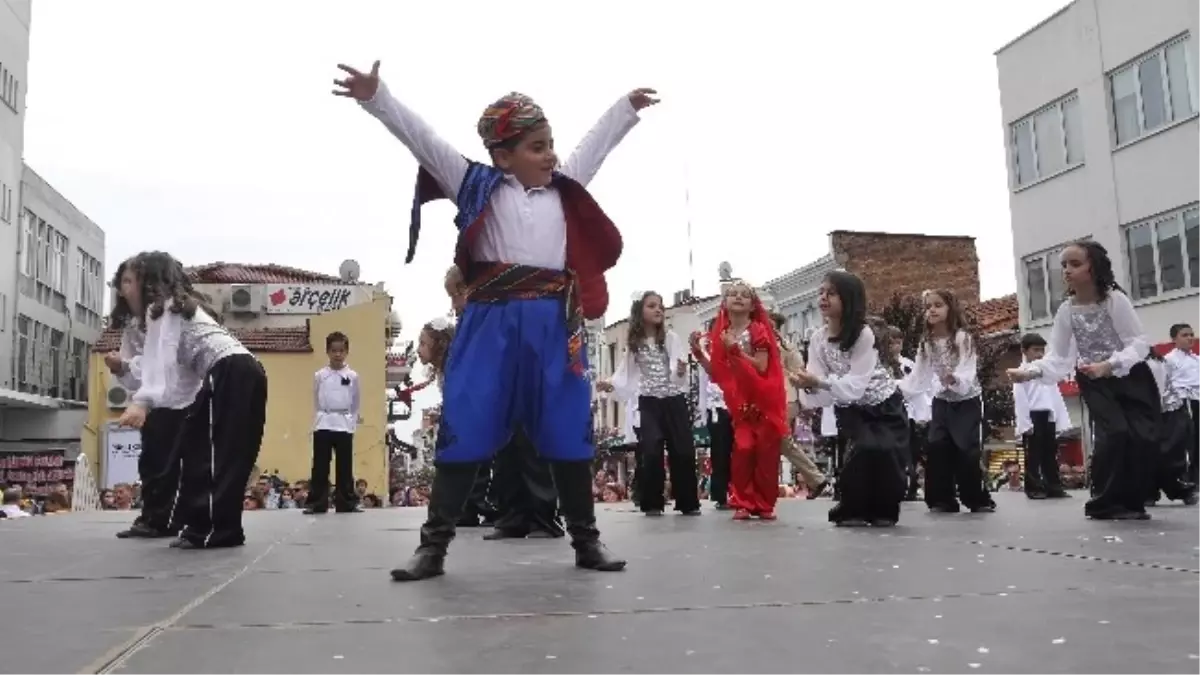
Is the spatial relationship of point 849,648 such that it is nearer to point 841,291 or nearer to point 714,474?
point 841,291

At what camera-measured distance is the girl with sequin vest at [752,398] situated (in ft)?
25.1

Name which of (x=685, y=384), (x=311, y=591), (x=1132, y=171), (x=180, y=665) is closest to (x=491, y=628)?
(x=180, y=665)

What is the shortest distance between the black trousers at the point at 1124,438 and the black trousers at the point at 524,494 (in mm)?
3176

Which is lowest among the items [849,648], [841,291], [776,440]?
[849,648]

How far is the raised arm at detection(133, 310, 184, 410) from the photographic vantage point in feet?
18.4

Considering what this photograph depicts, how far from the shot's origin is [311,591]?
3402 mm

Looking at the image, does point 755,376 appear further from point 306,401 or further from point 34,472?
point 306,401

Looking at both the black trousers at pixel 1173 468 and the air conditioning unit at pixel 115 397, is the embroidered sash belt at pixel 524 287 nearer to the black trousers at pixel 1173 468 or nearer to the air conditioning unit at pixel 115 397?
the black trousers at pixel 1173 468

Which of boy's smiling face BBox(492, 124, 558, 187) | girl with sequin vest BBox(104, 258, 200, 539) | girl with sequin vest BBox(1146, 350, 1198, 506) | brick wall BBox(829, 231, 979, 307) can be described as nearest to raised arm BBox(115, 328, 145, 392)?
girl with sequin vest BBox(104, 258, 200, 539)

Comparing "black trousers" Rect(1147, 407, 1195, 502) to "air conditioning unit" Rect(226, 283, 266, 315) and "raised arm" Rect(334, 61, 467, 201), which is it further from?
"air conditioning unit" Rect(226, 283, 266, 315)

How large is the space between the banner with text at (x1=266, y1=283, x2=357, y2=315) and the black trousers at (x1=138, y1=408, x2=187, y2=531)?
29.8m

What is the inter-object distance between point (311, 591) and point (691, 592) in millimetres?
1180

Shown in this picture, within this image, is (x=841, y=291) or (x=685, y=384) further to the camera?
(x=685, y=384)

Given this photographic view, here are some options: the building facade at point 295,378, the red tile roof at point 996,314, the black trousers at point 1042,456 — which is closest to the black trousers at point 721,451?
the black trousers at point 1042,456
